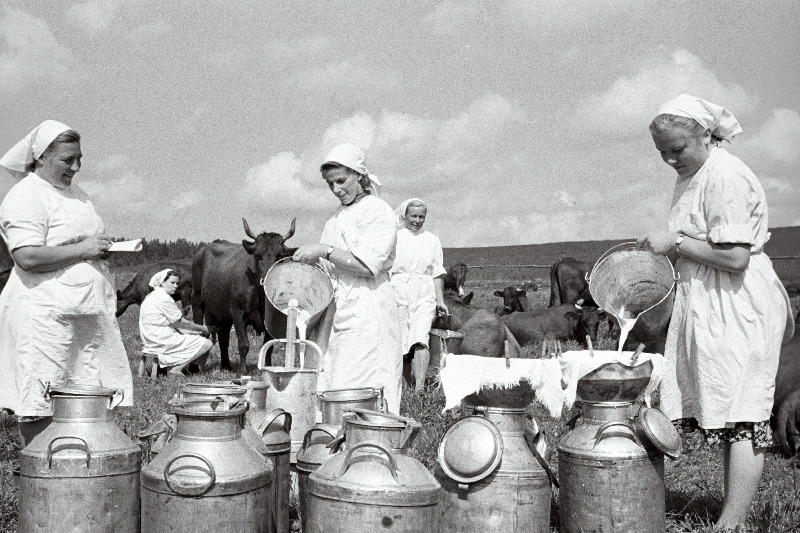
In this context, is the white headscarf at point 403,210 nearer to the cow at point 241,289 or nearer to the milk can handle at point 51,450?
the cow at point 241,289

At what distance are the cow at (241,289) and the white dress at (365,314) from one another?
257 inches

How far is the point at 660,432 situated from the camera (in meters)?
3.52

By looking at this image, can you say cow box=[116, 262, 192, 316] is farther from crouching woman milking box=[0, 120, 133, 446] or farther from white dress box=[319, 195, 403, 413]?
crouching woman milking box=[0, 120, 133, 446]

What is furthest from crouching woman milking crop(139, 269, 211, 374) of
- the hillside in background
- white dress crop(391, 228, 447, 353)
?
the hillside in background

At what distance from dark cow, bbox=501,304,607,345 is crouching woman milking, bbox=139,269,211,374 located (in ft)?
20.4

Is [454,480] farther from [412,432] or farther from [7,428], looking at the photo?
[7,428]

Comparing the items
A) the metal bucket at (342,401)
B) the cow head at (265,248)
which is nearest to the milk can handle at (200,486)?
the metal bucket at (342,401)

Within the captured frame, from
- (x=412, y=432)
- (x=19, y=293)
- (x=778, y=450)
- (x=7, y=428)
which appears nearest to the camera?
(x=412, y=432)

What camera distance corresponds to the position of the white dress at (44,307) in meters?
4.20

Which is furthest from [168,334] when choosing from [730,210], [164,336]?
[730,210]

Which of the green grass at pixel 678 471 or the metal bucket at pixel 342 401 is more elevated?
the metal bucket at pixel 342 401

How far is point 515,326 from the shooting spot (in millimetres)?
15109

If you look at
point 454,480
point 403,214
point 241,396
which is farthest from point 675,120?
point 403,214

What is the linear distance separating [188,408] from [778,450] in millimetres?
4607
